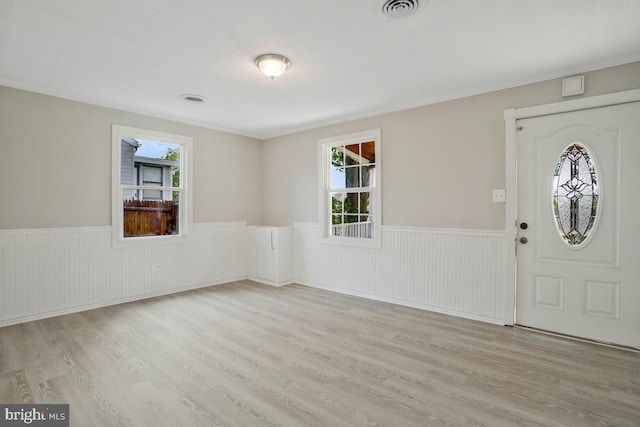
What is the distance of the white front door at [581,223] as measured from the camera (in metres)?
2.88

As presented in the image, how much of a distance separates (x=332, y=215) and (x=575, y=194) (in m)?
3.02

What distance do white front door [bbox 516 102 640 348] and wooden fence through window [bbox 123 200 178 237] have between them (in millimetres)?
4538

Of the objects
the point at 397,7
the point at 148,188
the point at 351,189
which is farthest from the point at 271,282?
the point at 397,7

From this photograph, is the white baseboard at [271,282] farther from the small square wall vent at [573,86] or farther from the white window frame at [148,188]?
the small square wall vent at [573,86]

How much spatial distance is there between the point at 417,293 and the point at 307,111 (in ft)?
9.15

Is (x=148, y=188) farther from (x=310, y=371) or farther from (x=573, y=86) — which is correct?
(x=573, y=86)

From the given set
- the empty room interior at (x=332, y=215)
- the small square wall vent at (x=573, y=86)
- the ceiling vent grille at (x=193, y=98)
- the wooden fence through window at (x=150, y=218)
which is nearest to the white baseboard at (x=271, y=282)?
the empty room interior at (x=332, y=215)

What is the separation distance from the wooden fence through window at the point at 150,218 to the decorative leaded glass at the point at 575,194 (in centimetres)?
483

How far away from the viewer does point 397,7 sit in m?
2.15

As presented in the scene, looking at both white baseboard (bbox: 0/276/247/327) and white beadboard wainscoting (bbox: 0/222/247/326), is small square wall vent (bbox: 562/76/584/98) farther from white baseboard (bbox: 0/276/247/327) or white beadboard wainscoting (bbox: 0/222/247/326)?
white baseboard (bbox: 0/276/247/327)

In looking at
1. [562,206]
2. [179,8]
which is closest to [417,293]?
[562,206]

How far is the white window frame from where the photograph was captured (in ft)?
13.7

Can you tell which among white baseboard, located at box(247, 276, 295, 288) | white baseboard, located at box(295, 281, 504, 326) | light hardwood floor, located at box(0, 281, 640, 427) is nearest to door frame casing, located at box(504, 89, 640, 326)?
white baseboard, located at box(295, 281, 504, 326)
